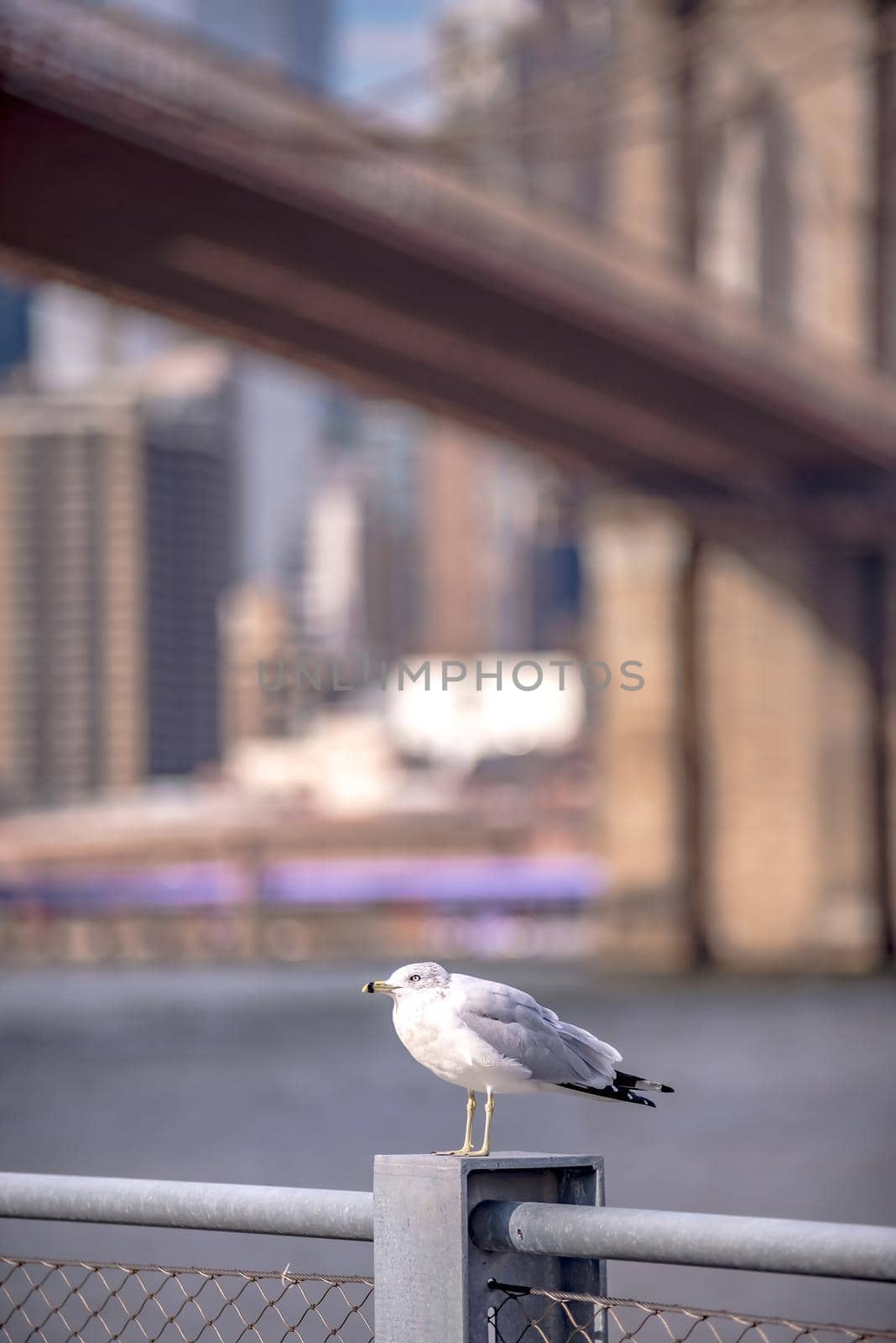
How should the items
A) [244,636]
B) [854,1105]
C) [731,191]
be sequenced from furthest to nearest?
[244,636]
[731,191]
[854,1105]

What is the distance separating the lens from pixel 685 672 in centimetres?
3428

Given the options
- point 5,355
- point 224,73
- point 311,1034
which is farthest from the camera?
point 5,355

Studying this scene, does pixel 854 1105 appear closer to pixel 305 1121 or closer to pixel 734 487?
pixel 305 1121

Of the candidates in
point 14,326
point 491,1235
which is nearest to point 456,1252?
point 491,1235

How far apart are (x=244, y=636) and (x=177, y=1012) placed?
24.2m

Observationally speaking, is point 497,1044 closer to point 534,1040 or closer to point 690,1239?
point 534,1040

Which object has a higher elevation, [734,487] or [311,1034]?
[734,487]

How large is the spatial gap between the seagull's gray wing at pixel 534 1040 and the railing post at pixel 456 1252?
0.08 meters

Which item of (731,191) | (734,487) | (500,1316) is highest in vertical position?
(731,191)

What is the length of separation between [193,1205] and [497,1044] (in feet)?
1.16

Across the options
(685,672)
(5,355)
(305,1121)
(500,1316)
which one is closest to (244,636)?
(685,672)

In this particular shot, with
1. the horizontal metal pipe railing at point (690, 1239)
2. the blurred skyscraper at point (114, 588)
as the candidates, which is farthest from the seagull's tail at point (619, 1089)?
the blurred skyscraper at point (114, 588)

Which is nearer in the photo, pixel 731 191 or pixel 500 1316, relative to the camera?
pixel 500 1316

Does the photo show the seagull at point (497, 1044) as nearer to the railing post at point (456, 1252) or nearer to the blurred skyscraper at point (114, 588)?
the railing post at point (456, 1252)
